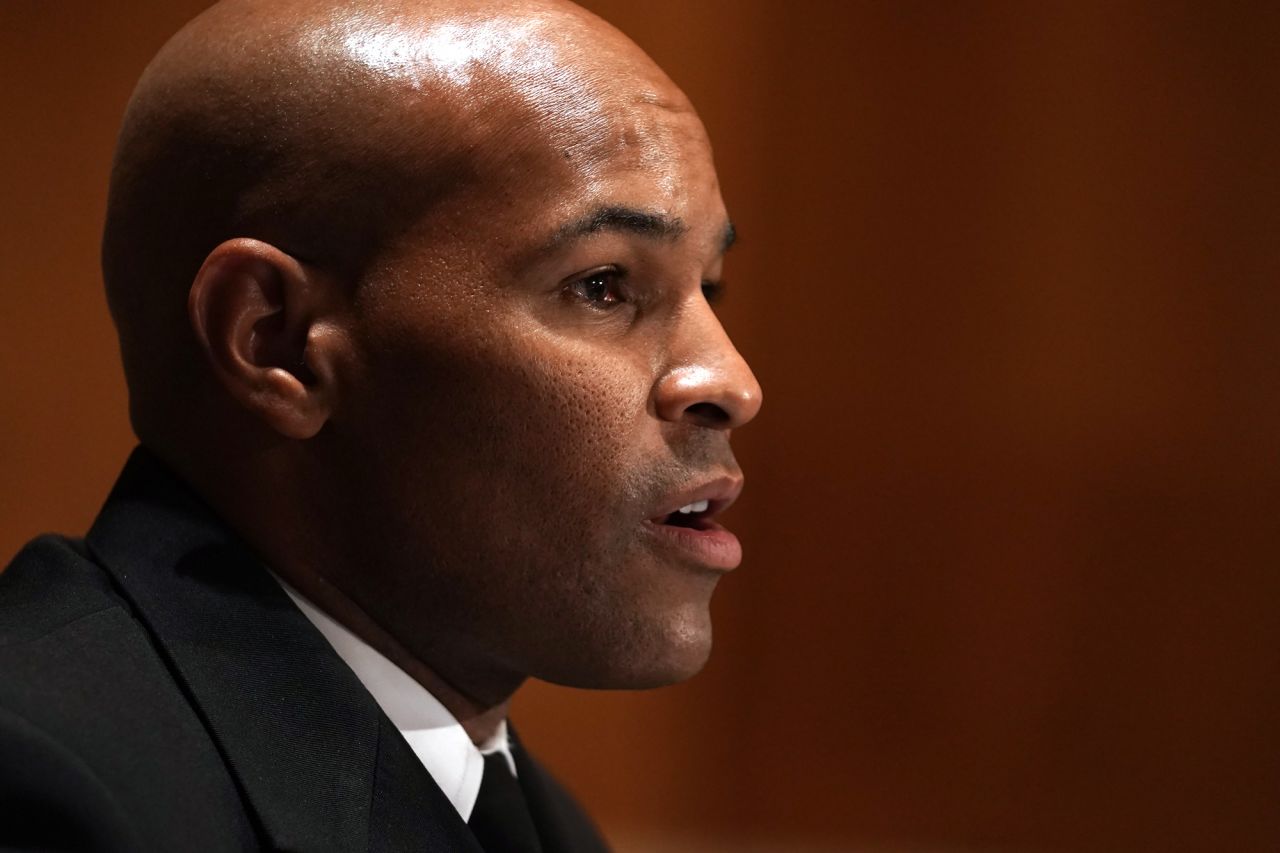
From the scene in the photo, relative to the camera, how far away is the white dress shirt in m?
1.32

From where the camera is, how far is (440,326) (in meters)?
1.27

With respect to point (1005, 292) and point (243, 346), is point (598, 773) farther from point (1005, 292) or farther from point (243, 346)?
point (243, 346)

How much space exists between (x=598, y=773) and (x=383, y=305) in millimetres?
1616

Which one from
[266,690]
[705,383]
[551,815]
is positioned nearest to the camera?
[266,690]

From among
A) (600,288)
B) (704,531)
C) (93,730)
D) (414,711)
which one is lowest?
(93,730)

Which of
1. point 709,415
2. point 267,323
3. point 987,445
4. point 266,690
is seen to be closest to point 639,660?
point 709,415

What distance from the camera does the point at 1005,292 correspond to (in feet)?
8.71

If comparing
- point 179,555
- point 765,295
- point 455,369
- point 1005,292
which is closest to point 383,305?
point 455,369

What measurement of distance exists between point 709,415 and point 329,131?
439 millimetres

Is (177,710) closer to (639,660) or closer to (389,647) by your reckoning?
(389,647)

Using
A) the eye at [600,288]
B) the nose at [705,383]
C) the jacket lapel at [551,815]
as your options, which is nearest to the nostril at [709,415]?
the nose at [705,383]

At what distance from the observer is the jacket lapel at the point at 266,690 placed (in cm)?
116

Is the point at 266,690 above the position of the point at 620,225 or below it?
below

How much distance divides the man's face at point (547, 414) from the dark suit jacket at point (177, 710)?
0.41 feet
